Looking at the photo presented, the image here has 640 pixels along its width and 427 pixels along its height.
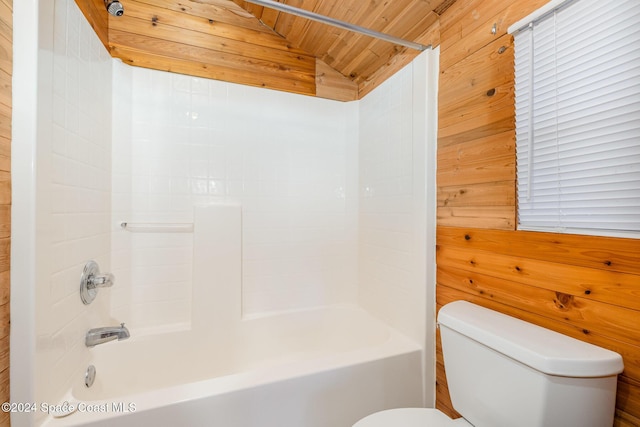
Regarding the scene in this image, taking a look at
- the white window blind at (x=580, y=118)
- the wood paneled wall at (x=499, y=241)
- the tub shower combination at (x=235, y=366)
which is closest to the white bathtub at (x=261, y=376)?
the tub shower combination at (x=235, y=366)

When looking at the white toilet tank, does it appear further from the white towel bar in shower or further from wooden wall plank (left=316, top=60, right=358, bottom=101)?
wooden wall plank (left=316, top=60, right=358, bottom=101)

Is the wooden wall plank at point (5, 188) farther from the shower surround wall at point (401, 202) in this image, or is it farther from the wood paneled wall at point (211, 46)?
the shower surround wall at point (401, 202)

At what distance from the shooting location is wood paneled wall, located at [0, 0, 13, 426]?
2.80ft

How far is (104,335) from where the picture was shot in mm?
1351

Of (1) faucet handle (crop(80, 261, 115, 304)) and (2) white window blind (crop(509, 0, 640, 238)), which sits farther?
(1) faucet handle (crop(80, 261, 115, 304))

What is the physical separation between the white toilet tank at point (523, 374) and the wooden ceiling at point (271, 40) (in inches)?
56.5

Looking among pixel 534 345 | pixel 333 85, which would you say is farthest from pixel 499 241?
pixel 333 85

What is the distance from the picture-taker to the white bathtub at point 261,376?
42.5 inches

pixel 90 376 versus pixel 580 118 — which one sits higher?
pixel 580 118

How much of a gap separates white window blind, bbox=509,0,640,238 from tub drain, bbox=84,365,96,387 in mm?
2023

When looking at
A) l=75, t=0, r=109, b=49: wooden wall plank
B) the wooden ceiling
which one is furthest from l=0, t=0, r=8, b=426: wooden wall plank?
the wooden ceiling

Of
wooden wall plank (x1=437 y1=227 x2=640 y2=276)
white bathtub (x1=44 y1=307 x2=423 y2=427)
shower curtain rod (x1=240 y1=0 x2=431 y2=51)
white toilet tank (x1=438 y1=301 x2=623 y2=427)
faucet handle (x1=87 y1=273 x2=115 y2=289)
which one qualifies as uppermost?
shower curtain rod (x1=240 y1=0 x2=431 y2=51)

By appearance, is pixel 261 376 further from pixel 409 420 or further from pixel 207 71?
pixel 207 71

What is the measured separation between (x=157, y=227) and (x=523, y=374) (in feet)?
6.22
